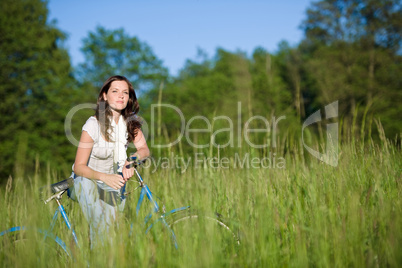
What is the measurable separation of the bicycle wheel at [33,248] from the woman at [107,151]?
28 cm

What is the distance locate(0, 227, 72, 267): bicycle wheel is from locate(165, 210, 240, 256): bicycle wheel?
2.28 feet

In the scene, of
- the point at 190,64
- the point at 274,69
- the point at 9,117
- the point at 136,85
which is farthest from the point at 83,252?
the point at 190,64

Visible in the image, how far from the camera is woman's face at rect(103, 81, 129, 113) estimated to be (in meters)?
2.90

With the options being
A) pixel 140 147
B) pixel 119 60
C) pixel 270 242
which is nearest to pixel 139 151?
pixel 140 147

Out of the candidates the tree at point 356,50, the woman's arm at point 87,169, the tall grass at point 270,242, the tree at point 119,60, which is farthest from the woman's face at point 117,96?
the tree at point 119,60

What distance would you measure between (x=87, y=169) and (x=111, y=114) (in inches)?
22.5

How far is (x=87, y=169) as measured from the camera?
2.46 meters

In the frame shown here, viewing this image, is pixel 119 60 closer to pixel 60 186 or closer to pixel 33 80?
pixel 33 80

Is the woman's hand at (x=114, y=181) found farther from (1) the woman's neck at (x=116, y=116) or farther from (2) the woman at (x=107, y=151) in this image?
(1) the woman's neck at (x=116, y=116)

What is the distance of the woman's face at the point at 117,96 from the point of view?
290 cm

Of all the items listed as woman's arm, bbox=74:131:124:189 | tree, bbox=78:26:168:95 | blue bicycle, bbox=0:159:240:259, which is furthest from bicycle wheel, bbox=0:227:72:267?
tree, bbox=78:26:168:95

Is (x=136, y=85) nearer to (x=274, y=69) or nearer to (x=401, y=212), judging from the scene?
(x=274, y=69)

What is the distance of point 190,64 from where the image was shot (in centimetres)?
4519

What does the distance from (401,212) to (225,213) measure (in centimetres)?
122
